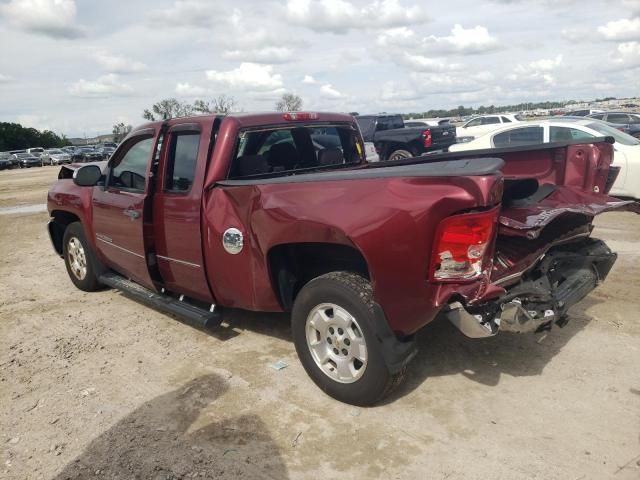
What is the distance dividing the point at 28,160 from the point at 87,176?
4885cm

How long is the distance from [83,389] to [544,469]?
10.0ft

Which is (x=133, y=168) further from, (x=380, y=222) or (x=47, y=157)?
(x=47, y=157)

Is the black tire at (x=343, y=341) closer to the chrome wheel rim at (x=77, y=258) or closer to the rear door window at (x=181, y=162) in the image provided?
the rear door window at (x=181, y=162)

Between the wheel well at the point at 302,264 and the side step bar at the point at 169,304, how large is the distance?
0.68 metres

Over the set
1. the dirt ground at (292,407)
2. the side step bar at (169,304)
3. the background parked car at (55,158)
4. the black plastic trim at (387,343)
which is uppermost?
the black plastic trim at (387,343)

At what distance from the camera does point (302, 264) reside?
3.89m

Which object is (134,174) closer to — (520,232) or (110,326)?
(110,326)

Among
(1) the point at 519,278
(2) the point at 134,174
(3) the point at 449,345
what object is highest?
(2) the point at 134,174

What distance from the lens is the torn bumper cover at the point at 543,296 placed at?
2980 millimetres

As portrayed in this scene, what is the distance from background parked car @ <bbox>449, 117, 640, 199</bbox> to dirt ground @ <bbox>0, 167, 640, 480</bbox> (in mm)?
4717

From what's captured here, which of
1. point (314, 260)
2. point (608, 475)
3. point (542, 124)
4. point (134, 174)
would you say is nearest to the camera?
point (608, 475)

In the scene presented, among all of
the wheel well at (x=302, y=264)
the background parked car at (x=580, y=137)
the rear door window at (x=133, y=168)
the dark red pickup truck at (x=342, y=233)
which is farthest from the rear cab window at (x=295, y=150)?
the background parked car at (x=580, y=137)

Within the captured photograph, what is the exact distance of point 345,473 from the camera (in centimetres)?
277

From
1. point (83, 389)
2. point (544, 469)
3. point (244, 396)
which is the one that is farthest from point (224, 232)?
point (544, 469)
